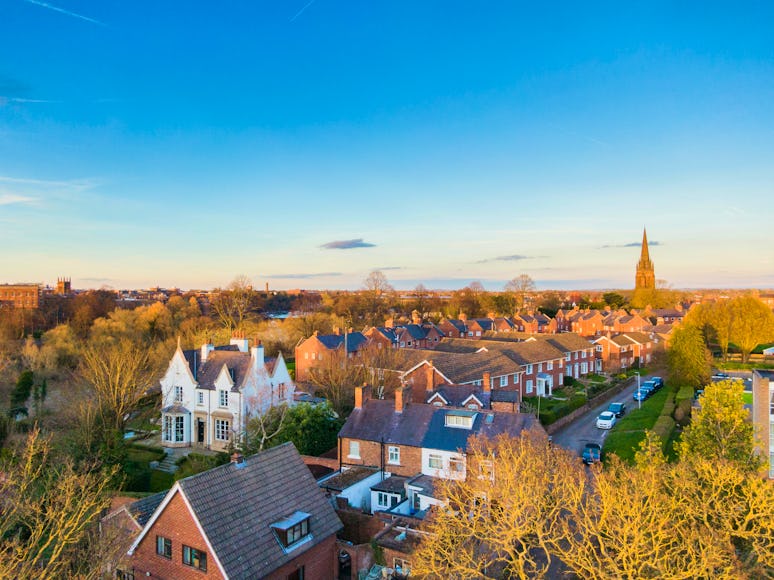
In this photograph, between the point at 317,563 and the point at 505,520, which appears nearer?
the point at 505,520

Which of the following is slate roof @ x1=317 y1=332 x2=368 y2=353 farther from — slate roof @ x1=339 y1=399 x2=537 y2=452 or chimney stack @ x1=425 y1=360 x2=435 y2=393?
slate roof @ x1=339 y1=399 x2=537 y2=452

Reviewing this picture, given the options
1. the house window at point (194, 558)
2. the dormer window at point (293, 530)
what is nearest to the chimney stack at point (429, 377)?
the dormer window at point (293, 530)

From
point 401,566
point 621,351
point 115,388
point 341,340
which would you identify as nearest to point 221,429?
point 115,388

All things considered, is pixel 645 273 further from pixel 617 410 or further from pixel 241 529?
pixel 241 529

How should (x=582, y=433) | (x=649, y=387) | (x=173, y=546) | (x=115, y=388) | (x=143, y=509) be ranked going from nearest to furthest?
(x=173, y=546), (x=143, y=509), (x=115, y=388), (x=582, y=433), (x=649, y=387)

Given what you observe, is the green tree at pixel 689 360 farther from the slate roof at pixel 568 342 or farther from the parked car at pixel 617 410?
the slate roof at pixel 568 342
